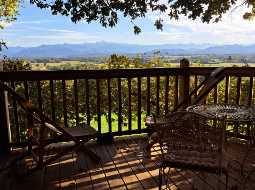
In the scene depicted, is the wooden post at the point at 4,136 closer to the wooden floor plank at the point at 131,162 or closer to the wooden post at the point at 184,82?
the wooden floor plank at the point at 131,162

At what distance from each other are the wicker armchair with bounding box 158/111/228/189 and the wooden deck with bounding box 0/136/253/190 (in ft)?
1.69

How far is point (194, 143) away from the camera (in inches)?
111

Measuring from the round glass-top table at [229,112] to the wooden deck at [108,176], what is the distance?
2.02ft

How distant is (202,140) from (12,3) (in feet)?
26.5

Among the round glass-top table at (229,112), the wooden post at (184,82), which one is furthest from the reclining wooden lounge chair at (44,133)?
the wooden post at (184,82)

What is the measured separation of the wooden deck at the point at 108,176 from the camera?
3625 mm

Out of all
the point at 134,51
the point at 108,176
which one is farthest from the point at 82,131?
the point at 134,51

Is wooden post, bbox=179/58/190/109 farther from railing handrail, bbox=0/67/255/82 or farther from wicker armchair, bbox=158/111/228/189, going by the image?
wicker armchair, bbox=158/111/228/189

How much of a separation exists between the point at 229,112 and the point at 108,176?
1538mm

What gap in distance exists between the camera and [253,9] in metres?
7.52

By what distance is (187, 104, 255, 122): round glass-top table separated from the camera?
10.7 ft

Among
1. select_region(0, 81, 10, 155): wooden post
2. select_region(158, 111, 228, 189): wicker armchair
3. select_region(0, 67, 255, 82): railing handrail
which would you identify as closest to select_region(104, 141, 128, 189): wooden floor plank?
select_region(158, 111, 228, 189): wicker armchair

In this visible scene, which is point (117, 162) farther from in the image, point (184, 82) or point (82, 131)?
point (184, 82)

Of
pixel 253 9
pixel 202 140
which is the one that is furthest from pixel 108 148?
pixel 253 9
